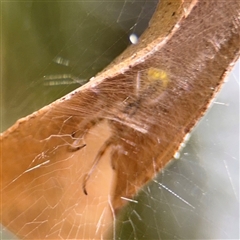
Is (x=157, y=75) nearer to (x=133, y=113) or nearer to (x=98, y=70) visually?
(x=133, y=113)

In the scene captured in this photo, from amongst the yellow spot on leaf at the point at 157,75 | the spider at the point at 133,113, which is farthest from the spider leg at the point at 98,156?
the yellow spot on leaf at the point at 157,75

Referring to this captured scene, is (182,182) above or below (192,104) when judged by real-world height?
below

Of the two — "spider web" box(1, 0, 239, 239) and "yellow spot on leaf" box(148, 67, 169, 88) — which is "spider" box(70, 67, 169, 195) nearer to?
"yellow spot on leaf" box(148, 67, 169, 88)

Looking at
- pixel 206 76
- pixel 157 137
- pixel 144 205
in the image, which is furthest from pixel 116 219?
pixel 206 76

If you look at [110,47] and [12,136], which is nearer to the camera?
[12,136]

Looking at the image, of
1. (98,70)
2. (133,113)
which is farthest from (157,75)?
(98,70)

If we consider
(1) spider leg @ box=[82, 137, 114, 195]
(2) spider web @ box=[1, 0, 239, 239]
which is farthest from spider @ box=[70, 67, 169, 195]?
(2) spider web @ box=[1, 0, 239, 239]

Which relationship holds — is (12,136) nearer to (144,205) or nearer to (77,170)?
(77,170)
